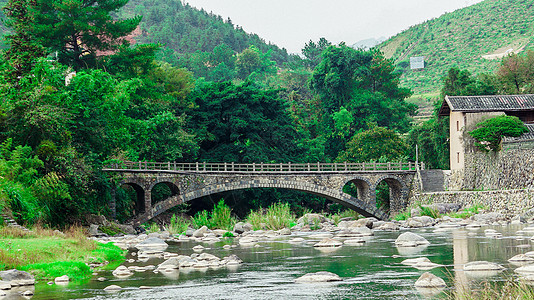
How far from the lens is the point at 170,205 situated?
4906cm

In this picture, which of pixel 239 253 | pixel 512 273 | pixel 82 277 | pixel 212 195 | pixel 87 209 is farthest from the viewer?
pixel 212 195

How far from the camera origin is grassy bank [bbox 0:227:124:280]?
730 inches

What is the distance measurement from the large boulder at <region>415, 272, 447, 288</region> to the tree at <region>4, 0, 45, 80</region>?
27.0 meters

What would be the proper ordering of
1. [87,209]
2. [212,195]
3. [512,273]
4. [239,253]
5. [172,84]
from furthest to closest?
[172,84] < [212,195] < [87,209] < [239,253] < [512,273]

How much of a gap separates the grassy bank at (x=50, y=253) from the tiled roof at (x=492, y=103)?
30.3 m

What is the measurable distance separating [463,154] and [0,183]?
108ft

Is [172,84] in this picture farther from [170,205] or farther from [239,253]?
[239,253]

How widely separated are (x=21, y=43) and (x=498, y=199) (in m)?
29.9

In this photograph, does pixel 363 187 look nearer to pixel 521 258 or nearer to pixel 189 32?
pixel 521 258

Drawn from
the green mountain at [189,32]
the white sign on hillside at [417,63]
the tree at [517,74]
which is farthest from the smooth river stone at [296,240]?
the green mountain at [189,32]

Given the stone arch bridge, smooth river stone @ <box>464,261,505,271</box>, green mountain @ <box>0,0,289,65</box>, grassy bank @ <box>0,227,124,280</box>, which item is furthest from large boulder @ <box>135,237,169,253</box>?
→ green mountain @ <box>0,0,289,65</box>

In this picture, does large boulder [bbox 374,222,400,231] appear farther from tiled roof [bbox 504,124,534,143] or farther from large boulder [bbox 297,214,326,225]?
tiled roof [bbox 504,124,534,143]

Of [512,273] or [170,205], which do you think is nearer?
[512,273]

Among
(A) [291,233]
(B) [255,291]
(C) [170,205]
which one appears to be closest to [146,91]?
(C) [170,205]
